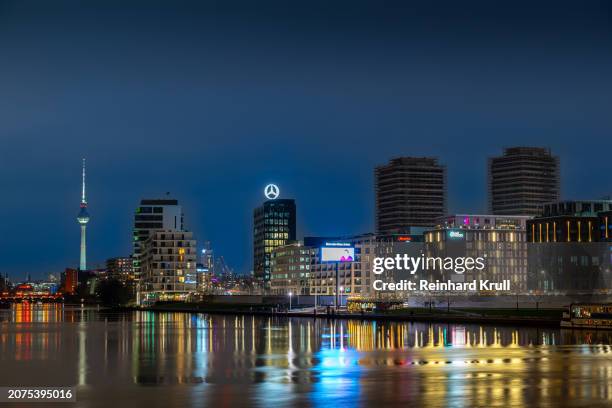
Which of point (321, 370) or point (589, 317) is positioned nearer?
point (321, 370)

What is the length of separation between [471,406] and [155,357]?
30588 millimetres

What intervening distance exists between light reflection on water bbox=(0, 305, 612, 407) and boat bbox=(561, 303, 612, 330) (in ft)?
41.6

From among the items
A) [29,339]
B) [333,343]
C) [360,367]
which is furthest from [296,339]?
[360,367]

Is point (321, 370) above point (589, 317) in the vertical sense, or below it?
below

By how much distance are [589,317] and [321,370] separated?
2189 inches

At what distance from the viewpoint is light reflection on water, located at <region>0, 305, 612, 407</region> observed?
41.4 m

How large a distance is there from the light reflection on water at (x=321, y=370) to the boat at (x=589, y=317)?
41.6 ft

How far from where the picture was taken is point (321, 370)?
53.5 meters

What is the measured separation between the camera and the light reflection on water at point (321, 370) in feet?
136

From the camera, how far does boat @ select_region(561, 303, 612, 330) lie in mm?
98062

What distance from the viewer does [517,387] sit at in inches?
1738

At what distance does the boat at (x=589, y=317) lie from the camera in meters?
98.1

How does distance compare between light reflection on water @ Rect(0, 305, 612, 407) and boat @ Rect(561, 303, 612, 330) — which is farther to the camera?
boat @ Rect(561, 303, 612, 330)

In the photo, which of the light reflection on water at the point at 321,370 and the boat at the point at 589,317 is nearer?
the light reflection on water at the point at 321,370
